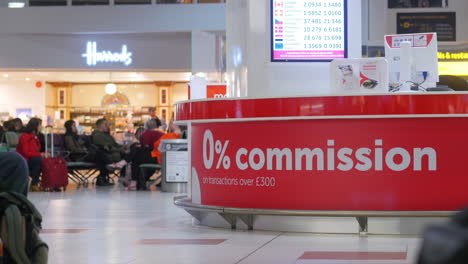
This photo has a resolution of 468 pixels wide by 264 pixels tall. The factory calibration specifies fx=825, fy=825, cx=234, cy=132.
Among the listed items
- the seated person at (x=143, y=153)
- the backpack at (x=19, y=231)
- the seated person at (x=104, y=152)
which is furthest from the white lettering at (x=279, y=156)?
the seated person at (x=104, y=152)

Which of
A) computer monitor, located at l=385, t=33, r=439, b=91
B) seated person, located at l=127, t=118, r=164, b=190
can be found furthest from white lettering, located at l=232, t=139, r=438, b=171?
seated person, located at l=127, t=118, r=164, b=190

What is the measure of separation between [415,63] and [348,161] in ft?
3.61

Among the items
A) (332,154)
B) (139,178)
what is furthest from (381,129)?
(139,178)

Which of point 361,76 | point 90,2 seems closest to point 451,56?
point 90,2

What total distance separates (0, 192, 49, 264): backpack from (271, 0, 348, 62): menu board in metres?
4.67

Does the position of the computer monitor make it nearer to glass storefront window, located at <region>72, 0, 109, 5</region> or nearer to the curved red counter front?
the curved red counter front

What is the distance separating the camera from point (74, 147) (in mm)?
14625

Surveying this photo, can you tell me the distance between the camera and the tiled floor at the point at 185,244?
185 inches

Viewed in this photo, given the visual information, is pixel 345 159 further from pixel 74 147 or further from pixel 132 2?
pixel 132 2

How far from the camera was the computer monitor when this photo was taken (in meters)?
6.44

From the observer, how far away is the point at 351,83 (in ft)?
20.4

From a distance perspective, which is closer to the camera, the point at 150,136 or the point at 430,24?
the point at 150,136

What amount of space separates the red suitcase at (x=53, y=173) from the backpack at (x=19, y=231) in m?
9.85

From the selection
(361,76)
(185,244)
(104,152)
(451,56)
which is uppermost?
(451,56)
